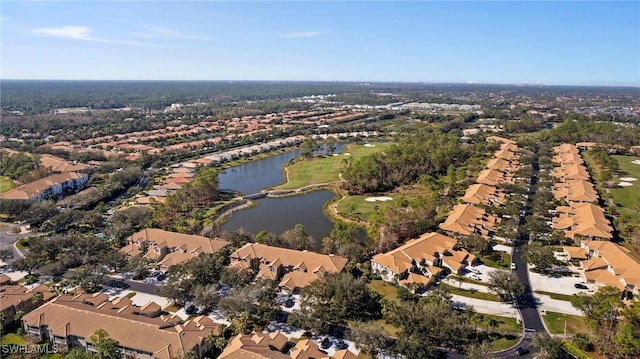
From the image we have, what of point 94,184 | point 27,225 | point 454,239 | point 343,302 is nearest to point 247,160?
point 94,184

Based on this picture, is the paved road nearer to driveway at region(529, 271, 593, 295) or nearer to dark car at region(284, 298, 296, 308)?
driveway at region(529, 271, 593, 295)

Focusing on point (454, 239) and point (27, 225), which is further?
point (27, 225)

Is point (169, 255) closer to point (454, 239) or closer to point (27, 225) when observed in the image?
point (27, 225)

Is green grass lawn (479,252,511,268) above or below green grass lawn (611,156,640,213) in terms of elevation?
below

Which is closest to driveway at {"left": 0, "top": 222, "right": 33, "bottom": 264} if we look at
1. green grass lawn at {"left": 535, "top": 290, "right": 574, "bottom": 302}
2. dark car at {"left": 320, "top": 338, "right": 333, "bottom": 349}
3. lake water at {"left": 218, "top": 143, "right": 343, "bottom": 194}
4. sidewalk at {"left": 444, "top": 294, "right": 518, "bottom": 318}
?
lake water at {"left": 218, "top": 143, "right": 343, "bottom": 194}

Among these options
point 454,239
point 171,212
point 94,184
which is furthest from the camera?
point 94,184

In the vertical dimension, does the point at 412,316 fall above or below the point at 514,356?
above
